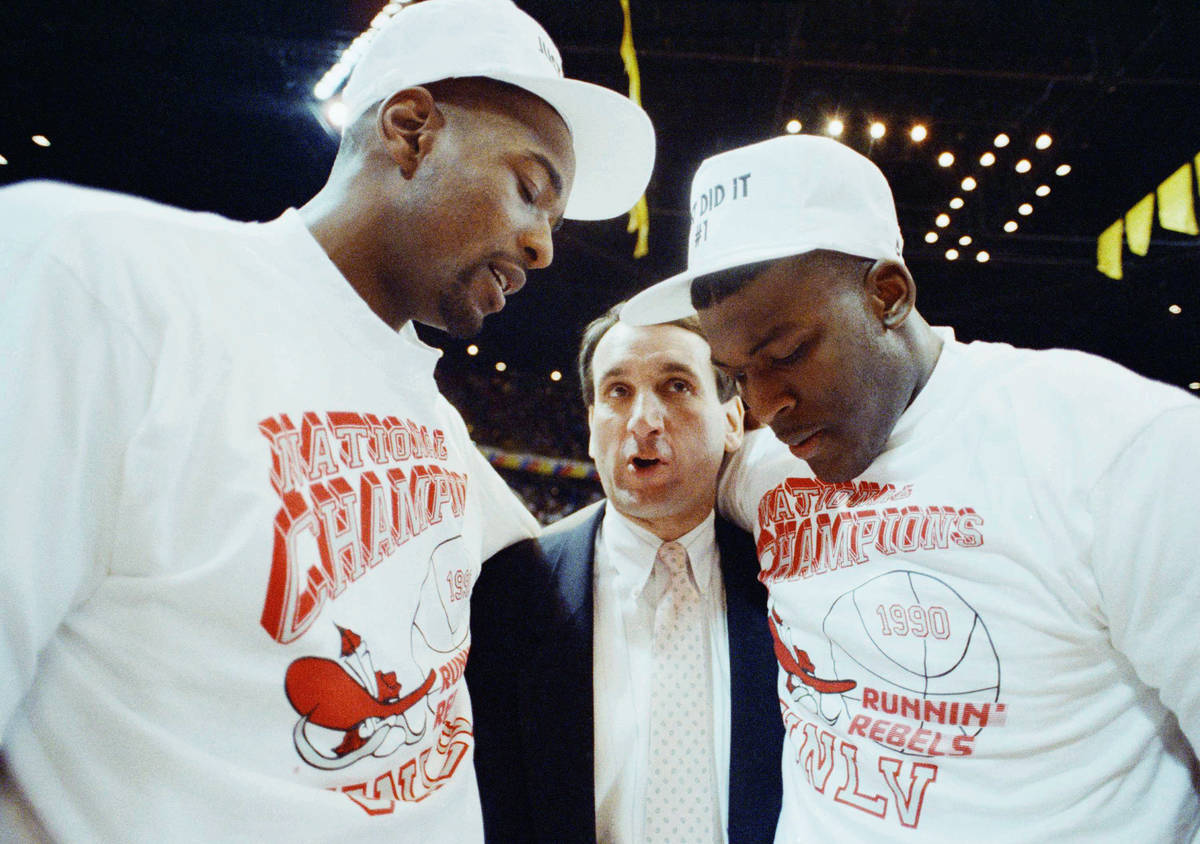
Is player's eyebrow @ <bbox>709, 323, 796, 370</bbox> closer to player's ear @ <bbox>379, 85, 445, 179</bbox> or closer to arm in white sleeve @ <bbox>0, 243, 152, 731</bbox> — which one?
player's ear @ <bbox>379, 85, 445, 179</bbox>

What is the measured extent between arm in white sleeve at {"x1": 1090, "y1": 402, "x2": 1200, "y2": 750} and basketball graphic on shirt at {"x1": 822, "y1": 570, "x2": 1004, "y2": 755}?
186 mm

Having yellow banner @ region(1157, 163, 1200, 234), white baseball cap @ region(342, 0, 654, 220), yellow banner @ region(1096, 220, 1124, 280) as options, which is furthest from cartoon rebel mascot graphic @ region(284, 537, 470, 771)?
yellow banner @ region(1096, 220, 1124, 280)

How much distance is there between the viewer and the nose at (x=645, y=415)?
5.46ft

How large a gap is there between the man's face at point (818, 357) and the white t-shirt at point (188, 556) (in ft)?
2.19

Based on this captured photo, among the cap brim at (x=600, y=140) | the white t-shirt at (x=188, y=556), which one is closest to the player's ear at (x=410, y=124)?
the cap brim at (x=600, y=140)

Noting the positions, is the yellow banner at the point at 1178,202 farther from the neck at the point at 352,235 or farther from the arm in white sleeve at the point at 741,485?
the neck at the point at 352,235

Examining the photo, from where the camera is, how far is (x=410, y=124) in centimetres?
114

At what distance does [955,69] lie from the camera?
4.75 m

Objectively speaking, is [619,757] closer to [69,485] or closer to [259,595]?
[259,595]

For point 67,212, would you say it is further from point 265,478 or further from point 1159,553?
point 1159,553

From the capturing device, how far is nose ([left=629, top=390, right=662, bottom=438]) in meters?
1.66

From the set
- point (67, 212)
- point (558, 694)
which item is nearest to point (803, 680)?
point (558, 694)

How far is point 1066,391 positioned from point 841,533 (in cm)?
42

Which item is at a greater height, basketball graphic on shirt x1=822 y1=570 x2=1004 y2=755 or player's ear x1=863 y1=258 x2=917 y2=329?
player's ear x1=863 y1=258 x2=917 y2=329
